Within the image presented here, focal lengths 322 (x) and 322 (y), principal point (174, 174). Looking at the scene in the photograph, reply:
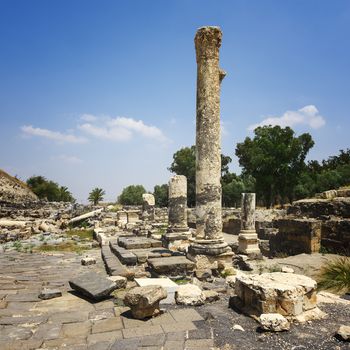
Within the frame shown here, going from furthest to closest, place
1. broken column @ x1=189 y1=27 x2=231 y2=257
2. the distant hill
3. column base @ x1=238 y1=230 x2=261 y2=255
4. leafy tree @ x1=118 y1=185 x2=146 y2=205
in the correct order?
leafy tree @ x1=118 y1=185 x2=146 y2=205 < the distant hill < column base @ x1=238 y1=230 x2=261 y2=255 < broken column @ x1=189 y1=27 x2=231 y2=257

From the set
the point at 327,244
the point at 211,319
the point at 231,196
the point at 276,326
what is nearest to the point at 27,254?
the point at 211,319

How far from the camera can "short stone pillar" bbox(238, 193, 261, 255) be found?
11414 mm

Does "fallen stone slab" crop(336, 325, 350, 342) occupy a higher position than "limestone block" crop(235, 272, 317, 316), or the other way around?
"limestone block" crop(235, 272, 317, 316)

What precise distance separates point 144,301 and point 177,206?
878cm

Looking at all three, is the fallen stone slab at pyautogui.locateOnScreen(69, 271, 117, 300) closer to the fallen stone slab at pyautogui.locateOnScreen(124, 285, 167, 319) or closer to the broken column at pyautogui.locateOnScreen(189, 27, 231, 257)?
the fallen stone slab at pyautogui.locateOnScreen(124, 285, 167, 319)

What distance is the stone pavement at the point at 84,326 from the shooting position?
3990 millimetres

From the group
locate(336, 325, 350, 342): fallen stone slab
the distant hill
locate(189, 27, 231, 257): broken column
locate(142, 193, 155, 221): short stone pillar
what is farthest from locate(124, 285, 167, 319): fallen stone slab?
the distant hill

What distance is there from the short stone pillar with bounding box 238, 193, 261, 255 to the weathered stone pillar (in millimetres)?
2325

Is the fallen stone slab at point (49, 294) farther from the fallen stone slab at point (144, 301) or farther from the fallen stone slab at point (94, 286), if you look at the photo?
the fallen stone slab at point (144, 301)

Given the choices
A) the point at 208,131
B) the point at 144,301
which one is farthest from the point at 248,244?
the point at 144,301

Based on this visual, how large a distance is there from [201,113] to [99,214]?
1849cm

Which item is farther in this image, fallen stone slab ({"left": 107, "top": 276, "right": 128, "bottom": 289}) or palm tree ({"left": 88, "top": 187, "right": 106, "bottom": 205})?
palm tree ({"left": 88, "top": 187, "right": 106, "bottom": 205})

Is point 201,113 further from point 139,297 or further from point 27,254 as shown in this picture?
point 27,254

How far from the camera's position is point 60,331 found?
14.8ft
